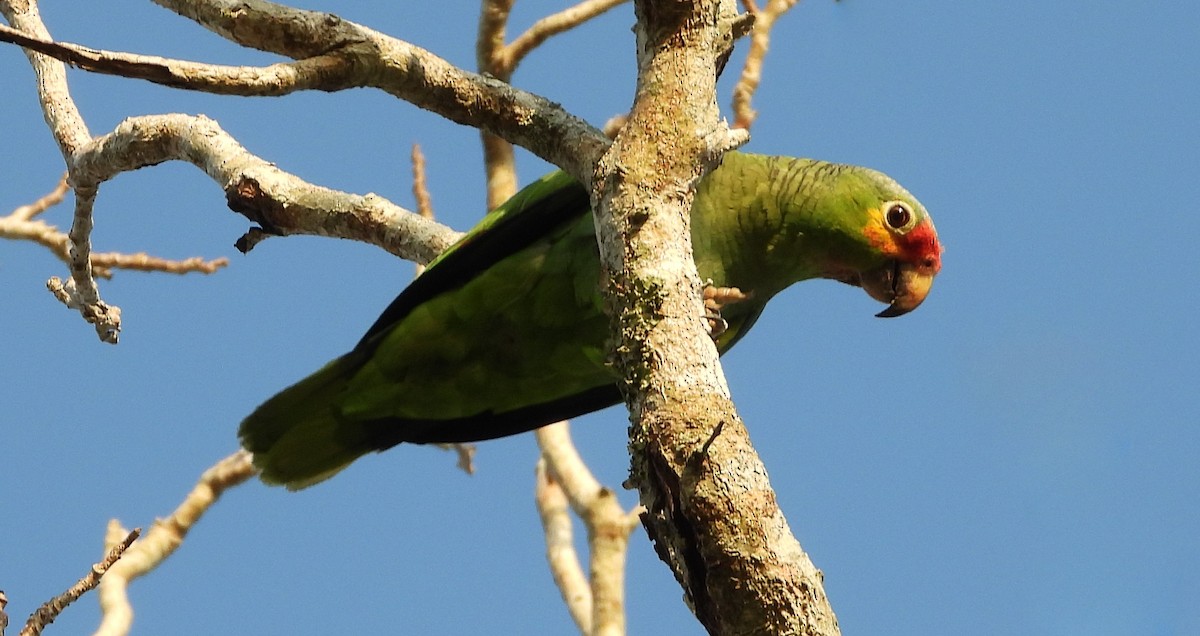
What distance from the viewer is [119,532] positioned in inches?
216

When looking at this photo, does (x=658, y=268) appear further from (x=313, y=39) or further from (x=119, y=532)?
(x=119, y=532)

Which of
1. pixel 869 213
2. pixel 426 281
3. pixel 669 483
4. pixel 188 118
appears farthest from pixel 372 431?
pixel 669 483

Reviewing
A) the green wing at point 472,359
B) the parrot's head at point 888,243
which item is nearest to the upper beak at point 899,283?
the parrot's head at point 888,243

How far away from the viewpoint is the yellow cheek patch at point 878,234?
4.27m

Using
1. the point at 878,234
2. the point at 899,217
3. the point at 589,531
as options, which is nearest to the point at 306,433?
the point at 589,531

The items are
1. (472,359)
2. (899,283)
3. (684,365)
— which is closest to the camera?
(684,365)

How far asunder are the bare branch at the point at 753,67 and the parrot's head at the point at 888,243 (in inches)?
42.9

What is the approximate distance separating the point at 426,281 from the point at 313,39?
0.99 meters

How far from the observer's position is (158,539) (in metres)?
5.66

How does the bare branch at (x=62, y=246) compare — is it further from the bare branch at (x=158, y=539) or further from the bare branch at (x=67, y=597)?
the bare branch at (x=67, y=597)

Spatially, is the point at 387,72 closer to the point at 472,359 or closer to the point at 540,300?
the point at 540,300

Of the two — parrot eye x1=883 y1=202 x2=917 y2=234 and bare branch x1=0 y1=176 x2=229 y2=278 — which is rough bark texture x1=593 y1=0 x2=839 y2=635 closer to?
parrot eye x1=883 y1=202 x2=917 y2=234

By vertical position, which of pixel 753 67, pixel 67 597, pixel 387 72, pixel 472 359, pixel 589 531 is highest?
pixel 753 67

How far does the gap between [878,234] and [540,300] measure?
1312 mm
